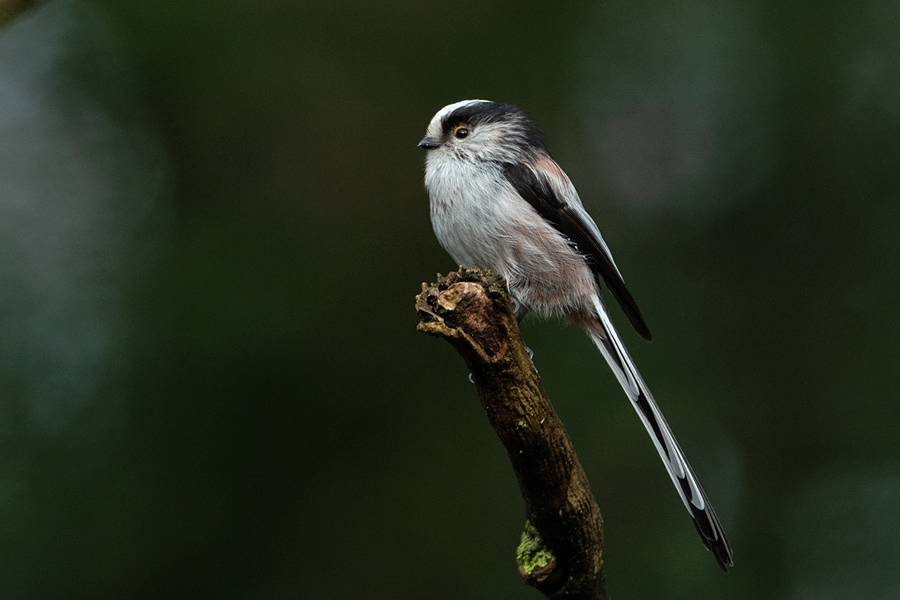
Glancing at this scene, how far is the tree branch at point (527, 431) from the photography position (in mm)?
2303

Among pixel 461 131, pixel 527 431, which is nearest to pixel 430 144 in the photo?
pixel 461 131

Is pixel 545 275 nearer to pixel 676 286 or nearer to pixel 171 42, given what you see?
pixel 676 286

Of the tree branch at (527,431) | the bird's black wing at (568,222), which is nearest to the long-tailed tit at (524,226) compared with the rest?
the bird's black wing at (568,222)

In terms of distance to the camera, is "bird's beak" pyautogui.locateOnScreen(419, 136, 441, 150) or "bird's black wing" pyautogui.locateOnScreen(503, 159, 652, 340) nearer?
"bird's black wing" pyautogui.locateOnScreen(503, 159, 652, 340)

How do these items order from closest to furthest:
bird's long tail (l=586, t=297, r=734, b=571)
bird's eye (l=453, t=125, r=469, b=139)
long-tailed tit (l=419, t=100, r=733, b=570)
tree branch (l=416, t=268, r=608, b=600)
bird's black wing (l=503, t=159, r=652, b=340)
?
tree branch (l=416, t=268, r=608, b=600), bird's long tail (l=586, t=297, r=734, b=571), long-tailed tit (l=419, t=100, r=733, b=570), bird's black wing (l=503, t=159, r=652, b=340), bird's eye (l=453, t=125, r=469, b=139)

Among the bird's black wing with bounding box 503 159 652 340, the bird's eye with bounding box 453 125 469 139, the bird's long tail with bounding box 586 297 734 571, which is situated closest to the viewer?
the bird's long tail with bounding box 586 297 734 571

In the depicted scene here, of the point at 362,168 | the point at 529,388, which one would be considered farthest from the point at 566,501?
the point at 362,168

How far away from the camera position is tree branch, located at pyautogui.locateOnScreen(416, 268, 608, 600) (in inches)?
90.7

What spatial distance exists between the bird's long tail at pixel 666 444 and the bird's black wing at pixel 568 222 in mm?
126

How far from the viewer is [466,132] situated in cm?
348

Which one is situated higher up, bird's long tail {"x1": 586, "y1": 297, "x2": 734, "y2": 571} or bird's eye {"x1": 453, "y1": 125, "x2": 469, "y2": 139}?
bird's eye {"x1": 453, "y1": 125, "x2": 469, "y2": 139}

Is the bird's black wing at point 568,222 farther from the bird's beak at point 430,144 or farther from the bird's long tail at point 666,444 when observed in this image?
the bird's beak at point 430,144

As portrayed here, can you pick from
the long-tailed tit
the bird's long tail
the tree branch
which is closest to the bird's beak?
the long-tailed tit

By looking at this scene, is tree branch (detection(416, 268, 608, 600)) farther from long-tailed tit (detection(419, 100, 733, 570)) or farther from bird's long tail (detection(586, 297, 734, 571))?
long-tailed tit (detection(419, 100, 733, 570))
